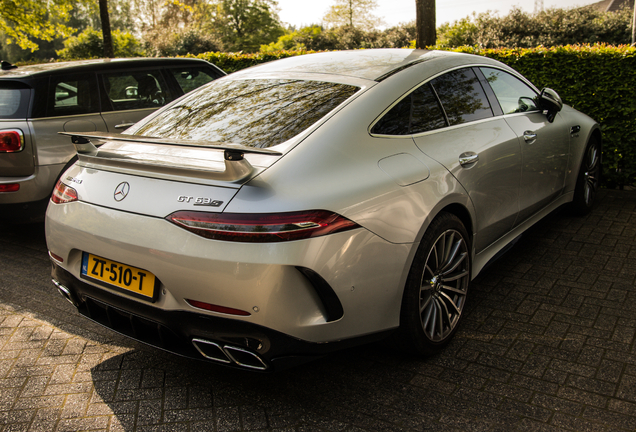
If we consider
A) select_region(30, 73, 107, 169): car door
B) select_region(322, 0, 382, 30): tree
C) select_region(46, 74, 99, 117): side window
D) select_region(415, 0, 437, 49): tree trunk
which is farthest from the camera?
select_region(322, 0, 382, 30): tree

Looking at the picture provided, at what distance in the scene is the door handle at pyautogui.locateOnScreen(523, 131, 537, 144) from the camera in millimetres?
3689

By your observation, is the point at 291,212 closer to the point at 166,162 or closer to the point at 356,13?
the point at 166,162

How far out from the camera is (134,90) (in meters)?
5.63

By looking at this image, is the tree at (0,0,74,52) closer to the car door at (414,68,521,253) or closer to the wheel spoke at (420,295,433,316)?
the car door at (414,68,521,253)

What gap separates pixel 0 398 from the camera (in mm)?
2631

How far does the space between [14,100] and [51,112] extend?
12.7 inches

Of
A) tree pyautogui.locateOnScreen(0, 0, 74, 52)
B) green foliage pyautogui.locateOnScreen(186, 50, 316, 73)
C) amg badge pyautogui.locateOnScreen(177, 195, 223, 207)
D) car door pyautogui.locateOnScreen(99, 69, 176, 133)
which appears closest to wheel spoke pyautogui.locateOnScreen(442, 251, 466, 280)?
amg badge pyautogui.locateOnScreen(177, 195, 223, 207)

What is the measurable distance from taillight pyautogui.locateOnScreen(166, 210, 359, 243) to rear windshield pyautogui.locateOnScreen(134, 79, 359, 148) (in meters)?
0.51

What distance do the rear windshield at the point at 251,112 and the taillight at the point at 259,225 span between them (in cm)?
51

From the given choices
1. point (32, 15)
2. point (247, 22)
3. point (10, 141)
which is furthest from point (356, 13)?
point (10, 141)

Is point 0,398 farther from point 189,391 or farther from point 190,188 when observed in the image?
point 190,188

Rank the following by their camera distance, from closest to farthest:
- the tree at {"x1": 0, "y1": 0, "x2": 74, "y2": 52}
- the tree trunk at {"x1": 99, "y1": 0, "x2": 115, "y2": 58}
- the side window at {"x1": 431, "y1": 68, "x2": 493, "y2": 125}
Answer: the side window at {"x1": 431, "y1": 68, "x2": 493, "y2": 125}
the tree trunk at {"x1": 99, "y1": 0, "x2": 115, "y2": 58}
the tree at {"x1": 0, "y1": 0, "x2": 74, "y2": 52}

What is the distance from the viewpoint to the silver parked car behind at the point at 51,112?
455 cm

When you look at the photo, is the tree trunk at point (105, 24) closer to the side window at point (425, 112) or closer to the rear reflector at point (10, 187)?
the rear reflector at point (10, 187)
